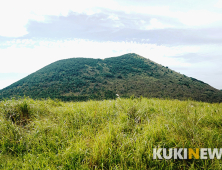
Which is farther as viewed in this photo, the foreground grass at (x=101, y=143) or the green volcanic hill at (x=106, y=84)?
the green volcanic hill at (x=106, y=84)

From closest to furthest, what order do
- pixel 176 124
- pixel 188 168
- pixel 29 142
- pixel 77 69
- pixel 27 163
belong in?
pixel 188 168 → pixel 27 163 → pixel 176 124 → pixel 29 142 → pixel 77 69

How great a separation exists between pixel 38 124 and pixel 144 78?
215 feet

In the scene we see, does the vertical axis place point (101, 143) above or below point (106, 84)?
below

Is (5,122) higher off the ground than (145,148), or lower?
higher

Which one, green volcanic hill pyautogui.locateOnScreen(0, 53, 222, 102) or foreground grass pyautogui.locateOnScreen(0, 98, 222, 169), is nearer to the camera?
foreground grass pyautogui.locateOnScreen(0, 98, 222, 169)

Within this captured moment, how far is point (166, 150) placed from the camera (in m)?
2.60

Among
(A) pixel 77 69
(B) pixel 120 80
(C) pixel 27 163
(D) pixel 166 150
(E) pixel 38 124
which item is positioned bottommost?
(C) pixel 27 163

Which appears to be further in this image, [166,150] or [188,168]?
[166,150]

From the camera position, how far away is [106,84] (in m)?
58.6

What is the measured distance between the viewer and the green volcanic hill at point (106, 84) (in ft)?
158

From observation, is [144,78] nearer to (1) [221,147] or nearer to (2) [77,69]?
(2) [77,69]

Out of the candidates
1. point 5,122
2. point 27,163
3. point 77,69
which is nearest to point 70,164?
point 27,163

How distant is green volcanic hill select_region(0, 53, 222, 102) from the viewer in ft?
158

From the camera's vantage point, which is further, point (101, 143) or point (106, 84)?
point (106, 84)
